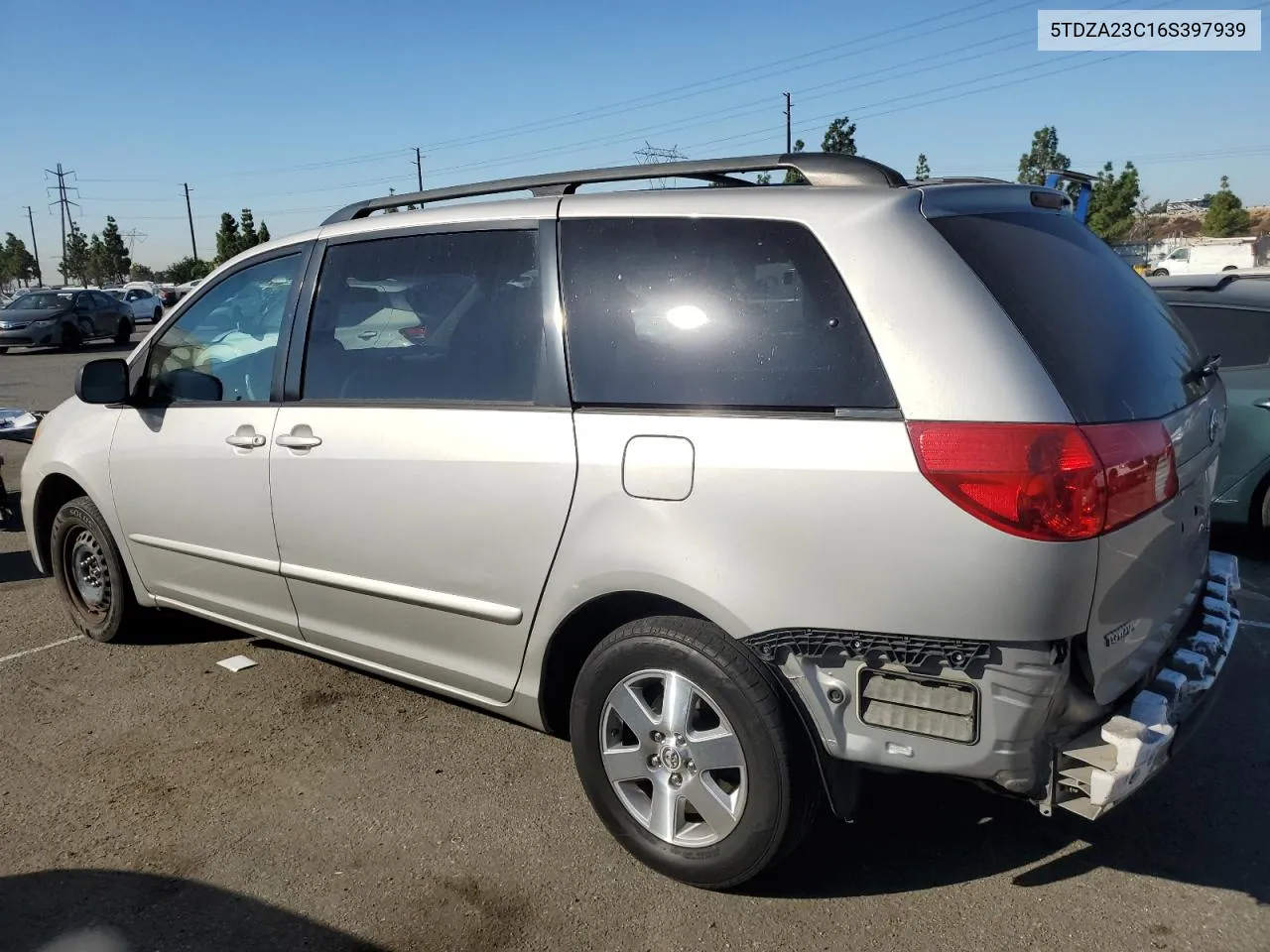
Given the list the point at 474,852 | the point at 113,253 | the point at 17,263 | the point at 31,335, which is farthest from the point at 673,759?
the point at 17,263

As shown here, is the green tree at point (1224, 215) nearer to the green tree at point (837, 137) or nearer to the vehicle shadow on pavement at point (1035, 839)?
the green tree at point (837, 137)

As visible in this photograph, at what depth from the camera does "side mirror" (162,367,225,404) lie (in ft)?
13.6

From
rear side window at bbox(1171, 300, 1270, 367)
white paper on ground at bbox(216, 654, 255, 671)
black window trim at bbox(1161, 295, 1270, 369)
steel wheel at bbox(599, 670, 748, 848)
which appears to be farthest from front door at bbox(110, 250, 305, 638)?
rear side window at bbox(1171, 300, 1270, 367)

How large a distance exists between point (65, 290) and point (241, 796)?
26925 mm

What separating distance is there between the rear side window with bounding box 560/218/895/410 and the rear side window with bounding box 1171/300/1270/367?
403 centimetres

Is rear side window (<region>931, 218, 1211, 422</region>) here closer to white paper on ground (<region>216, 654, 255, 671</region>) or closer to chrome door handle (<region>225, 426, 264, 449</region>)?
chrome door handle (<region>225, 426, 264, 449</region>)

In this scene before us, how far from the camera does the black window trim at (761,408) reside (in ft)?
8.07

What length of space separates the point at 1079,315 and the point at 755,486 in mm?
955

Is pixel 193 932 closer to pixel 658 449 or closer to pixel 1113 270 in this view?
pixel 658 449

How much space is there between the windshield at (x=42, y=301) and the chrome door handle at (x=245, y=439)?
24622 millimetres

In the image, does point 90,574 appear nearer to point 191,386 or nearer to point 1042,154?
point 191,386

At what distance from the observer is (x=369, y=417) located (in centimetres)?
345

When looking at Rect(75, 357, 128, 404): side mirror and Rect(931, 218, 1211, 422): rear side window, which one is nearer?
Rect(931, 218, 1211, 422): rear side window

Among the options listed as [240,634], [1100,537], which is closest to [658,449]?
[1100,537]
